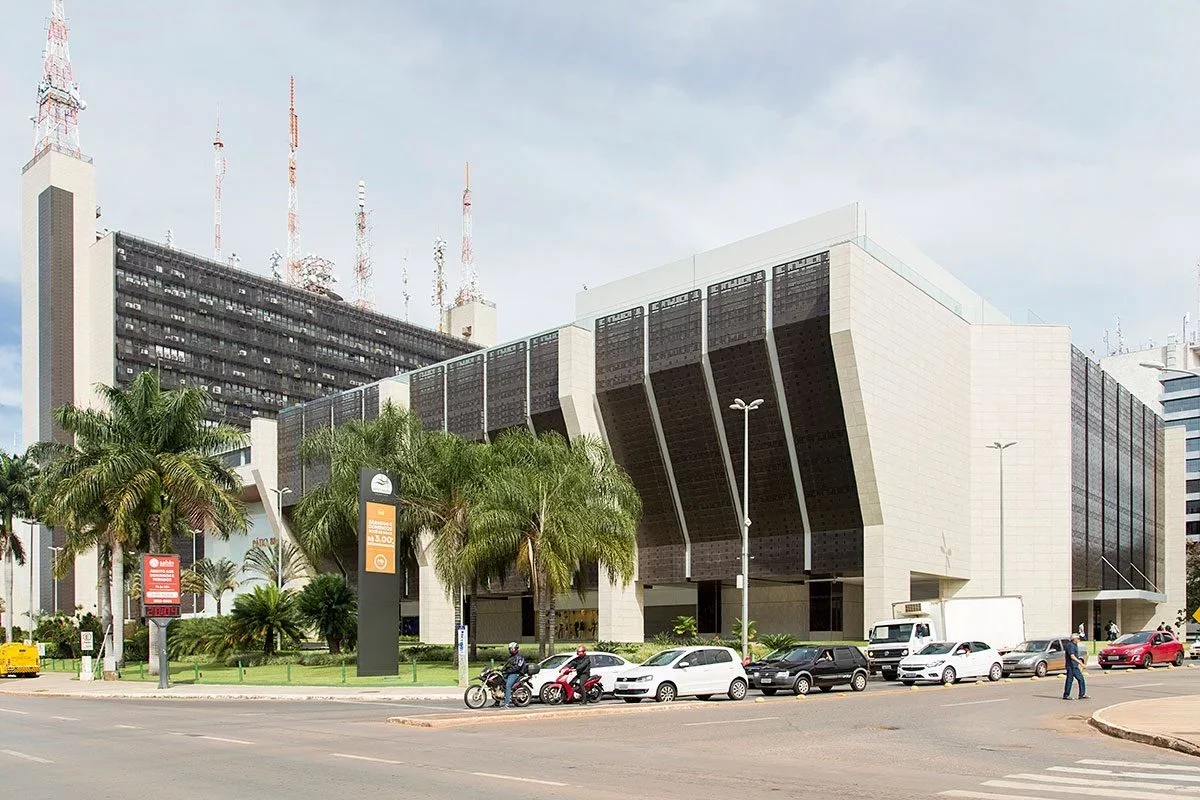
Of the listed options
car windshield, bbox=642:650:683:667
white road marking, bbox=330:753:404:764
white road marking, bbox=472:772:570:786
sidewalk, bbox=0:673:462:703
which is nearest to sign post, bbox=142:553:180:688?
sidewalk, bbox=0:673:462:703

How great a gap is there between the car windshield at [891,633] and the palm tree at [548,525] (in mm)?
10172

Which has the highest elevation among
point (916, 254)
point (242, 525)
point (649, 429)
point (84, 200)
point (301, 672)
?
point (84, 200)

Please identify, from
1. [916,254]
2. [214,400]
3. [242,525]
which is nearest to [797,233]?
[916,254]

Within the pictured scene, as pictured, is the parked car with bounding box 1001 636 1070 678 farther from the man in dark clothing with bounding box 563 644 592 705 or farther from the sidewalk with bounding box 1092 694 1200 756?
the man in dark clothing with bounding box 563 644 592 705

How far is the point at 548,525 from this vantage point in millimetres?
45875

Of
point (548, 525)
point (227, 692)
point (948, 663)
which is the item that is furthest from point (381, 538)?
point (948, 663)

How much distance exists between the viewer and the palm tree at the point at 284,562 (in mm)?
88094

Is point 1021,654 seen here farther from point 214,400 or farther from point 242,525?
point 214,400

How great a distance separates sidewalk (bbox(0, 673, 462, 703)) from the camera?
37094mm

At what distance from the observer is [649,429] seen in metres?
68.0

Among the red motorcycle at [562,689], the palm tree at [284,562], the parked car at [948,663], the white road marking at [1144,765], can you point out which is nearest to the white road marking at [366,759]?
the white road marking at [1144,765]

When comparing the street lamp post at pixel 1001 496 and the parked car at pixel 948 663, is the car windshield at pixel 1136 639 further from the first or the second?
the parked car at pixel 948 663

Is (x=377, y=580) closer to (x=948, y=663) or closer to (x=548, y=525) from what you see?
(x=548, y=525)

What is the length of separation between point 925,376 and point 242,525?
3810 cm
